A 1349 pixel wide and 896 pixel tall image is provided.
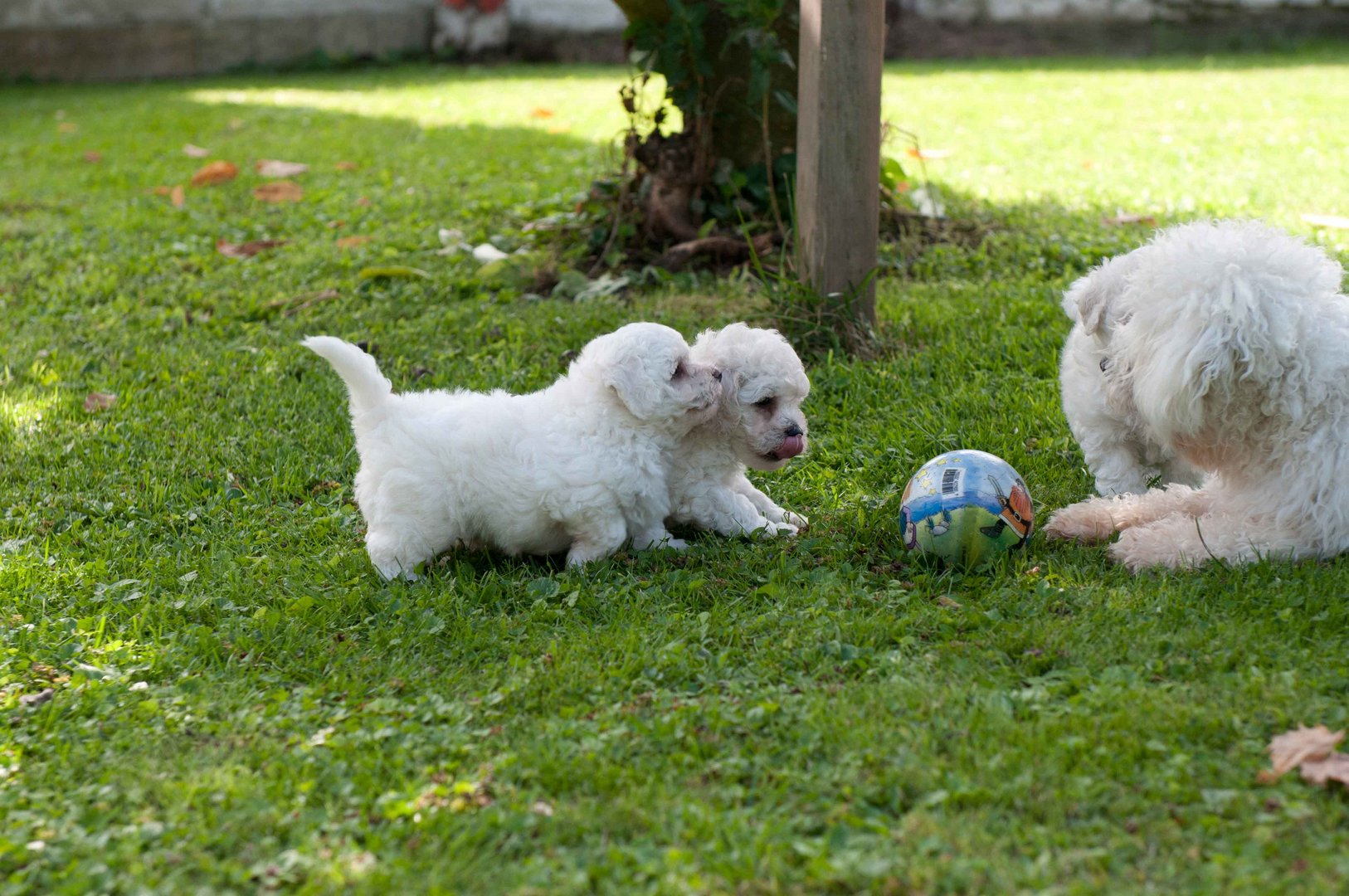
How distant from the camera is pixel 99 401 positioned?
5855mm

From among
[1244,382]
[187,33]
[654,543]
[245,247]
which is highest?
[187,33]

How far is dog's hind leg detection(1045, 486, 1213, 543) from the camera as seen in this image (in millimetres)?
4168

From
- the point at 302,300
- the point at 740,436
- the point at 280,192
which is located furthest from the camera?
the point at 280,192

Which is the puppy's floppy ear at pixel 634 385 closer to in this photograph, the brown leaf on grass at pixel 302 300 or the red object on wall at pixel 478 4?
the brown leaf on grass at pixel 302 300

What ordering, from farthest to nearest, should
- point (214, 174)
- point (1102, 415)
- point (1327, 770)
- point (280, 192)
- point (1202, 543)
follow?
point (214, 174)
point (280, 192)
point (1102, 415)
point (1202, 543)
point (1327, 770)

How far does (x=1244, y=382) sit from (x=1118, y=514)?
709 mm

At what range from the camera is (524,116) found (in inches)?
510

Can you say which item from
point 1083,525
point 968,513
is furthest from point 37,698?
point 1083,525

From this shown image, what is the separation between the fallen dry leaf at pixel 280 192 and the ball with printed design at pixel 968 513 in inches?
264

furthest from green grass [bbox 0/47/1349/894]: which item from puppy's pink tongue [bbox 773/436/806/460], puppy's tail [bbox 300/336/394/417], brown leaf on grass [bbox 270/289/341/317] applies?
puppy's tail [bbox 300/336/394/417]

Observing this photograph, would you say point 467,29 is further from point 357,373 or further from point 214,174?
point 357,373

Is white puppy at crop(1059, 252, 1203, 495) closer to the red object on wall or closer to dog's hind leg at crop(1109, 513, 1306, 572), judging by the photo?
dog's hind leg at crop(1109, 513, 1306, 572)

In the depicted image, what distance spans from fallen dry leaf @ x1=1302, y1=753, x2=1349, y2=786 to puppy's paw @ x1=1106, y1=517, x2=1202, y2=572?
1.07 m

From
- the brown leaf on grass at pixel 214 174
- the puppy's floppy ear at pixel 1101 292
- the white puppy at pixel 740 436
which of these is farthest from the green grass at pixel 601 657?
the brown leaf on grass at pixel 214 174
